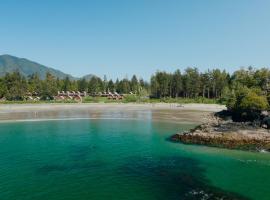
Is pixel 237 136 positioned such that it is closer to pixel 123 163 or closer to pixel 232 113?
pixel 123 163

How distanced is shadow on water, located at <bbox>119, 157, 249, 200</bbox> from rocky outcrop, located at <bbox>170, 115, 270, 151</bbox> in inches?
368

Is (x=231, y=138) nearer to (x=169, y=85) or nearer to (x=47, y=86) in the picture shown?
(x=169, y=85)

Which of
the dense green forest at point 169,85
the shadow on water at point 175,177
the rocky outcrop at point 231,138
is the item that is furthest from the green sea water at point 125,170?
the dense green forest at point 169,85

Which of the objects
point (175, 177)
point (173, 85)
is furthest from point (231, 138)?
point (173, 85)

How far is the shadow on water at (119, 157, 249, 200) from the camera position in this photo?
73.0ft

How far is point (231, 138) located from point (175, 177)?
58.8ft

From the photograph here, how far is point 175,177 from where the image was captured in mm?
26562

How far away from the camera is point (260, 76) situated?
86.8 metres

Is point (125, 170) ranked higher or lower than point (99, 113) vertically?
lower

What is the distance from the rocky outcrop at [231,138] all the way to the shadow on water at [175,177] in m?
9.36

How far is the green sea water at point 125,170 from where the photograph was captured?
22812 millimetres

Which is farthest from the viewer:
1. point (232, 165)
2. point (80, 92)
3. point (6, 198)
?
point (80, 92)

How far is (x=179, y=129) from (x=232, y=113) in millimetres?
21426

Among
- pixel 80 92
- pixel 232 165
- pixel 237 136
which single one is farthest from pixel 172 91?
pixel 232 165
